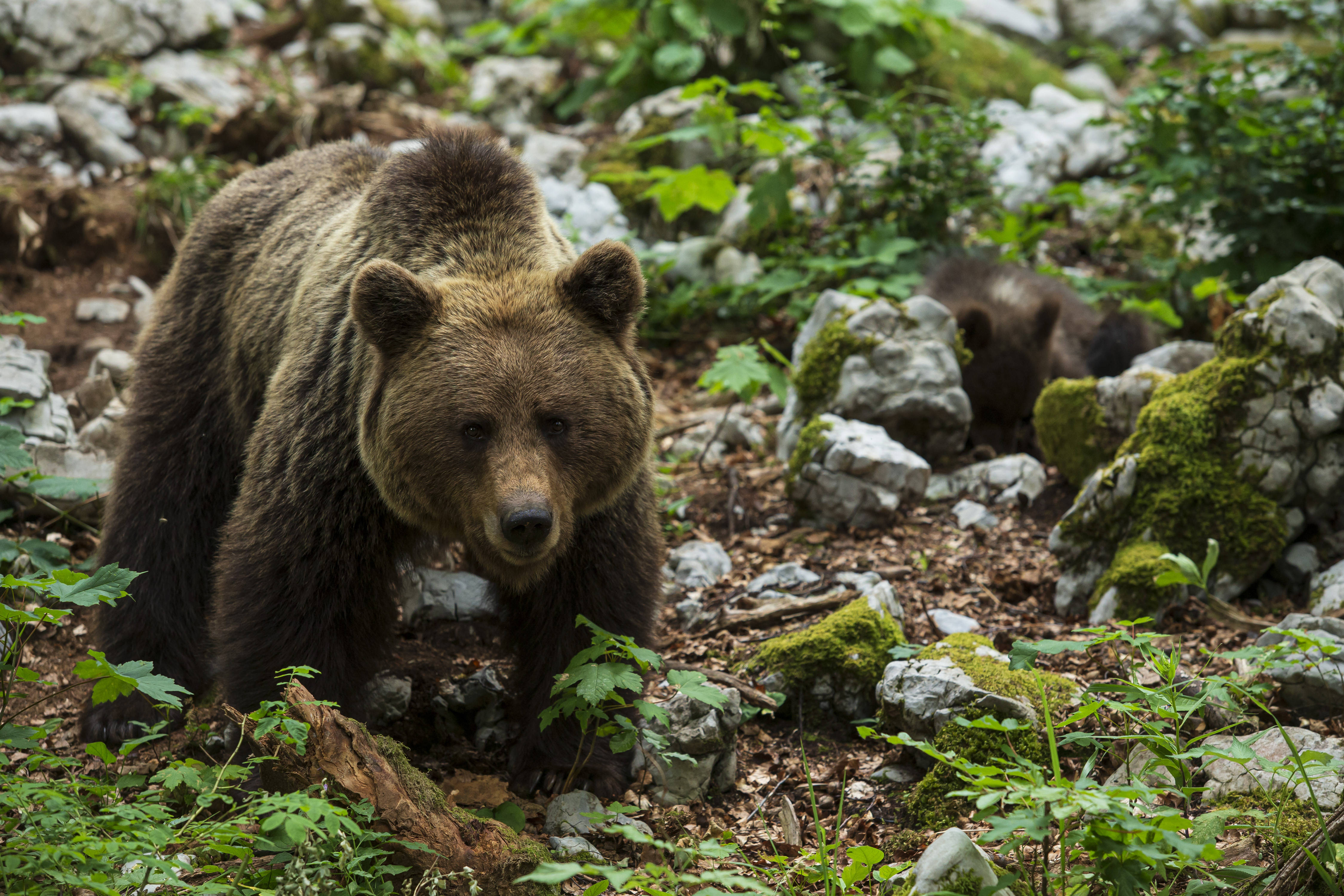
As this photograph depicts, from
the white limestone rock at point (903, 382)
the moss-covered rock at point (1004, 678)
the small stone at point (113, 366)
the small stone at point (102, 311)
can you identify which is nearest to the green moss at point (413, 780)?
the moss-covered rock at point (1004, 678)

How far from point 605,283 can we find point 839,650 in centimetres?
190

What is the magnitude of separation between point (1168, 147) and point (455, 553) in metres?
5.69

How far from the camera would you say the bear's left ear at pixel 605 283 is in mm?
3891

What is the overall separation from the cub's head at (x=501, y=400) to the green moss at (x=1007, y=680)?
1.56m

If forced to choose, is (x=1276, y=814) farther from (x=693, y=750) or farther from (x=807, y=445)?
(x=807, y=445)

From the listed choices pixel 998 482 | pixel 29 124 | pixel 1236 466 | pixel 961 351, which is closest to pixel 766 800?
pixel 1236 466

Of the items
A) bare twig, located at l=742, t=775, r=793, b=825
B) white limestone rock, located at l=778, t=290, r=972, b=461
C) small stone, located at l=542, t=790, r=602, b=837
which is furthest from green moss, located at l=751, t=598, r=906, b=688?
white limestone rock, located at l=778, t=290, r=972, b=461

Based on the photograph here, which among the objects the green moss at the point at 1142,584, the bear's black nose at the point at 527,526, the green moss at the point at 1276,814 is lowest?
the green moss at the point at 1142,584

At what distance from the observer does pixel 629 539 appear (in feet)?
13.9

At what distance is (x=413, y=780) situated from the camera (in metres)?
3.32

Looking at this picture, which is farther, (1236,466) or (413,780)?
(1236,466)

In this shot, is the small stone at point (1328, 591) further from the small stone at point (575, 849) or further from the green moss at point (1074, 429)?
the small stone at point (575, 849)

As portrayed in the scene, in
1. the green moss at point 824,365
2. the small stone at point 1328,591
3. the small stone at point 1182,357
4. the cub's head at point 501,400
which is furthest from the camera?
the green moss at point 824,365

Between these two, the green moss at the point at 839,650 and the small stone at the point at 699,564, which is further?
the small stone at the point at 699,564
